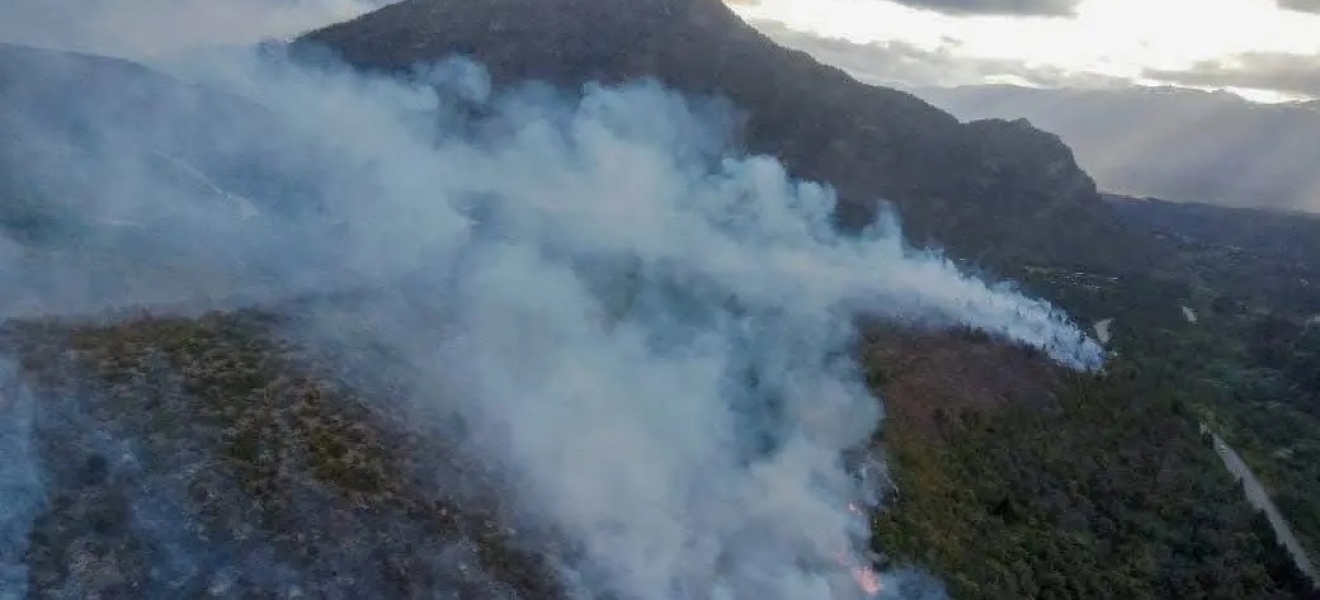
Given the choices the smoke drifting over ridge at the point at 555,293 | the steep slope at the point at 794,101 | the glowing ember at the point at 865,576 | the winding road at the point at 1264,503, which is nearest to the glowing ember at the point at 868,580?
the glowing ember at the point at 865,576

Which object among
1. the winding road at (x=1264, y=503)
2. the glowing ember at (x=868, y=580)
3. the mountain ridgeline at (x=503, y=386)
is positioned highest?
the mountain ridgeline at (x=503, y=386)

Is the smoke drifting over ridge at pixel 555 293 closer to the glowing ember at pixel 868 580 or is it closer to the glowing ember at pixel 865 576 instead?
the glowing ember at pixel 865 576

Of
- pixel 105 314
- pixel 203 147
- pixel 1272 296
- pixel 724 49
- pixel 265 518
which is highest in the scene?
pixel 724 49

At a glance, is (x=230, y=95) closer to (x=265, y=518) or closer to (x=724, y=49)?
(x=265, y=518)

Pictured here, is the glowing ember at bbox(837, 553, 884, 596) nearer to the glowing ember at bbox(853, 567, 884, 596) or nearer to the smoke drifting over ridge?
the glowing ember at bbox(853, 567, 884, 596)

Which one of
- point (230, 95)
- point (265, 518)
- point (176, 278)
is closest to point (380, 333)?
point (176, 278)

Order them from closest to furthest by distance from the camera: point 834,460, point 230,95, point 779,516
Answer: point 779,516 < point 834,460 < point 230,95

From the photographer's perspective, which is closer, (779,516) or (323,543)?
(323,543)
